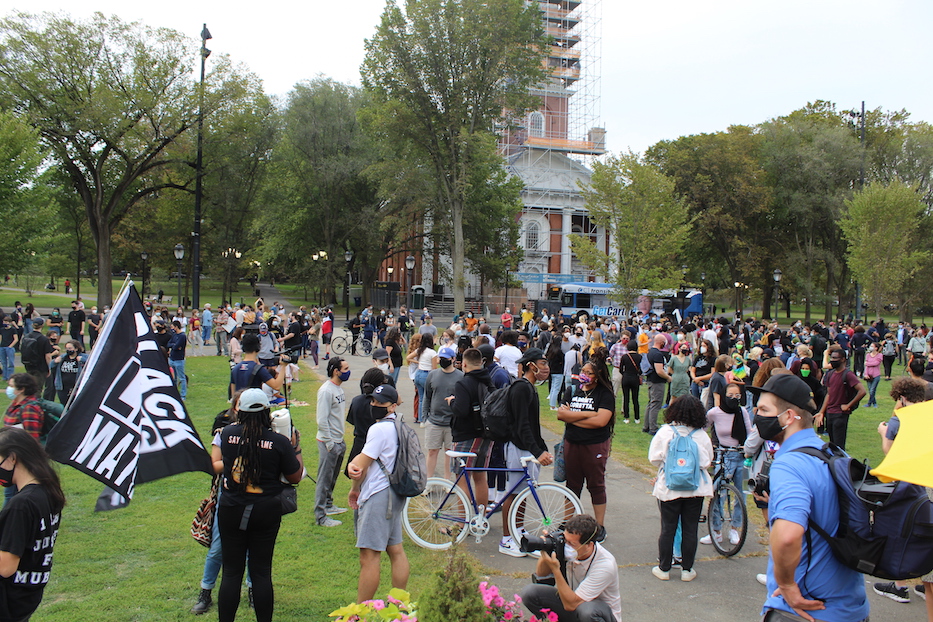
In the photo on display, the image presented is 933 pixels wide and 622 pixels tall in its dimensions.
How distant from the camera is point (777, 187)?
156 ft

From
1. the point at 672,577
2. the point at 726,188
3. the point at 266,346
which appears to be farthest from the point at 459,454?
the point at 726,188

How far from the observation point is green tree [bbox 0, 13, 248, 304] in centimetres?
2850

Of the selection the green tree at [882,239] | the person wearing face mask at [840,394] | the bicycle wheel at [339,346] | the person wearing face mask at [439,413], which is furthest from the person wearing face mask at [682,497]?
the green tree at [882,239]

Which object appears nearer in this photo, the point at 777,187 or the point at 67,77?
the point at 67,77

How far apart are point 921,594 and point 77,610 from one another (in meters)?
7.14

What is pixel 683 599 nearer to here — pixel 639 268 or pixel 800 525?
→ pixel 800 525

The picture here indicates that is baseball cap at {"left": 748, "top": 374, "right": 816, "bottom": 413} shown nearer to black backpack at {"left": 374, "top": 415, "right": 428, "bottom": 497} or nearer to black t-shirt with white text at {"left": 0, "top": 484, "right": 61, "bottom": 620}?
black backpack at {"left": 374, "top": 415, "right": 428, "bottom": 497}

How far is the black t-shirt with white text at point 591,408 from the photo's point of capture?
Result: 625 centimetres

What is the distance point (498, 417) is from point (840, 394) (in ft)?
20.8

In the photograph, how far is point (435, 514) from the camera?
6461 millimetres

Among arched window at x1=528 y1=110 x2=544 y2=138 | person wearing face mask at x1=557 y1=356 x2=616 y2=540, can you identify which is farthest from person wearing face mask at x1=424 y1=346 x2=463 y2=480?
arched window at x1=528 y1=110 x2=544 y2=138

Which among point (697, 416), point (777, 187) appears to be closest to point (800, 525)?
point (697, 416)

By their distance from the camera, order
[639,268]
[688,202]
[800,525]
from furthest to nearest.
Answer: [688,202]
[639,268]
[800,525]

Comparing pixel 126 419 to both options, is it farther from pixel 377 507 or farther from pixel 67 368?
Result: pixel 67 368
